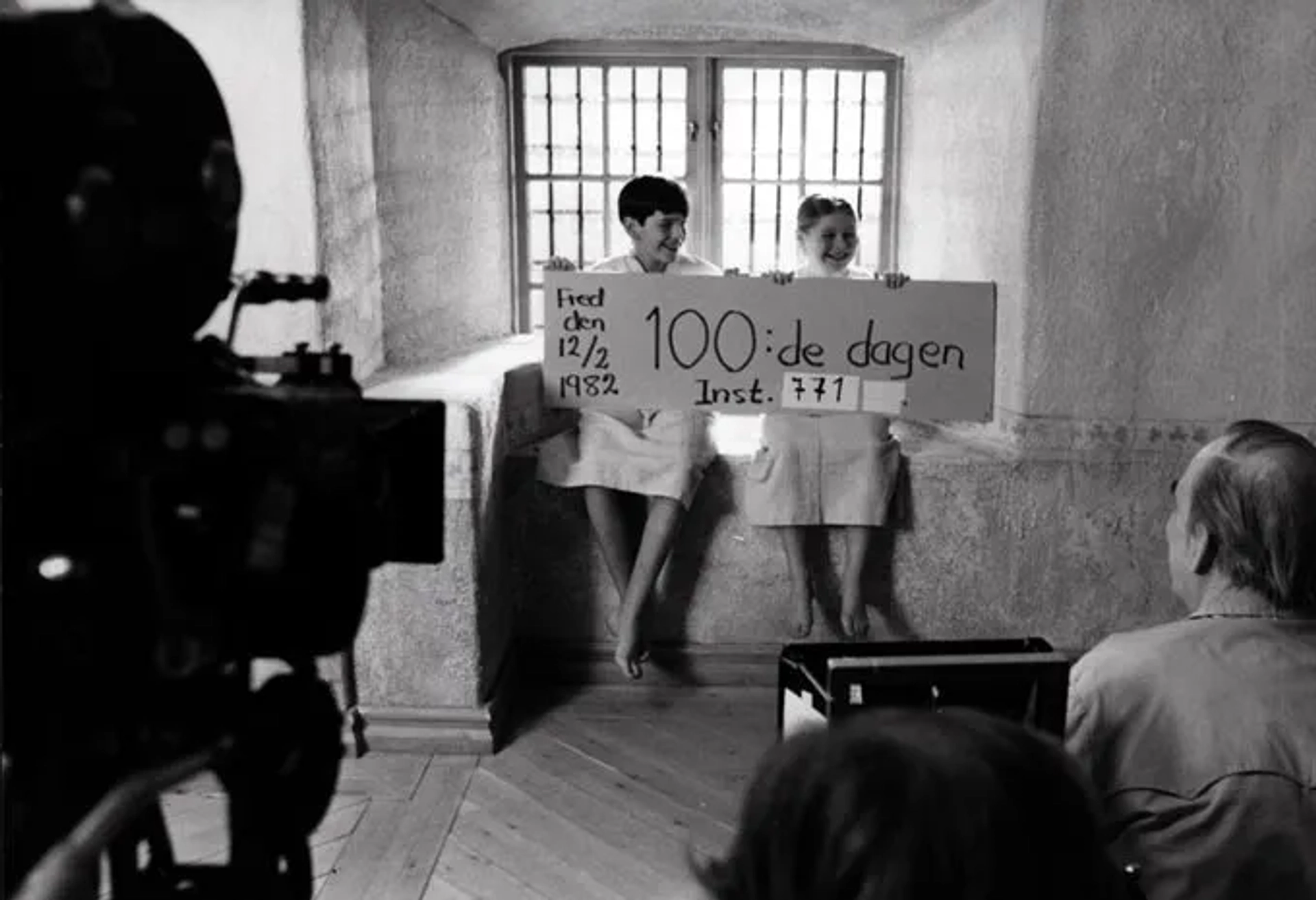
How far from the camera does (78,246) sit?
21.7 inches

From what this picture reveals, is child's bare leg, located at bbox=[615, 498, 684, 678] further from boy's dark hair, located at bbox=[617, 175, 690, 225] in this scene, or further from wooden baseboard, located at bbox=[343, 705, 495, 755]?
boy's dark hair, located at bbox=[617, 175, 690, 225]

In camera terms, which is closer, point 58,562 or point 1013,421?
point 58,562

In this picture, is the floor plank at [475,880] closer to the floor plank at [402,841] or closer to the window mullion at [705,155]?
the floor plank at [402,841]

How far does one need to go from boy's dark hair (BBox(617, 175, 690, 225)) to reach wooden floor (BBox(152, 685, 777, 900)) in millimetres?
1273

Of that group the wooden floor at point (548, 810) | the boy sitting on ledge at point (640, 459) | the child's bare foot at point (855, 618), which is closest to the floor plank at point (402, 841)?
the wooden floor at point (548, 810)

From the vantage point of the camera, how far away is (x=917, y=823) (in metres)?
0.63

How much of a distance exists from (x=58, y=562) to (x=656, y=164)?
3394 mm

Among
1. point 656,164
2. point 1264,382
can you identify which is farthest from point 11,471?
point 656,164

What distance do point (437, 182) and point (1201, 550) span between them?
2.50 m

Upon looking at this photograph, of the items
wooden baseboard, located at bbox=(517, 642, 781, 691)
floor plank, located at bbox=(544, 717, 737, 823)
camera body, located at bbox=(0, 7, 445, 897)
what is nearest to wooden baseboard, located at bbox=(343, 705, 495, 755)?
floor plank, located at bbox=(544, 717, 737, 823)

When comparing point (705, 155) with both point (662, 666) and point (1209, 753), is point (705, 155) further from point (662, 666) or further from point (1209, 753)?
point (1209, 753)

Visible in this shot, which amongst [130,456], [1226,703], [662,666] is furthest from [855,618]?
[130,456]

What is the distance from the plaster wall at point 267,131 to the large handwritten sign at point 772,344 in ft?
1.86

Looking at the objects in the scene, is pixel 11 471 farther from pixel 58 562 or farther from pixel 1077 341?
pixel 1077 341
